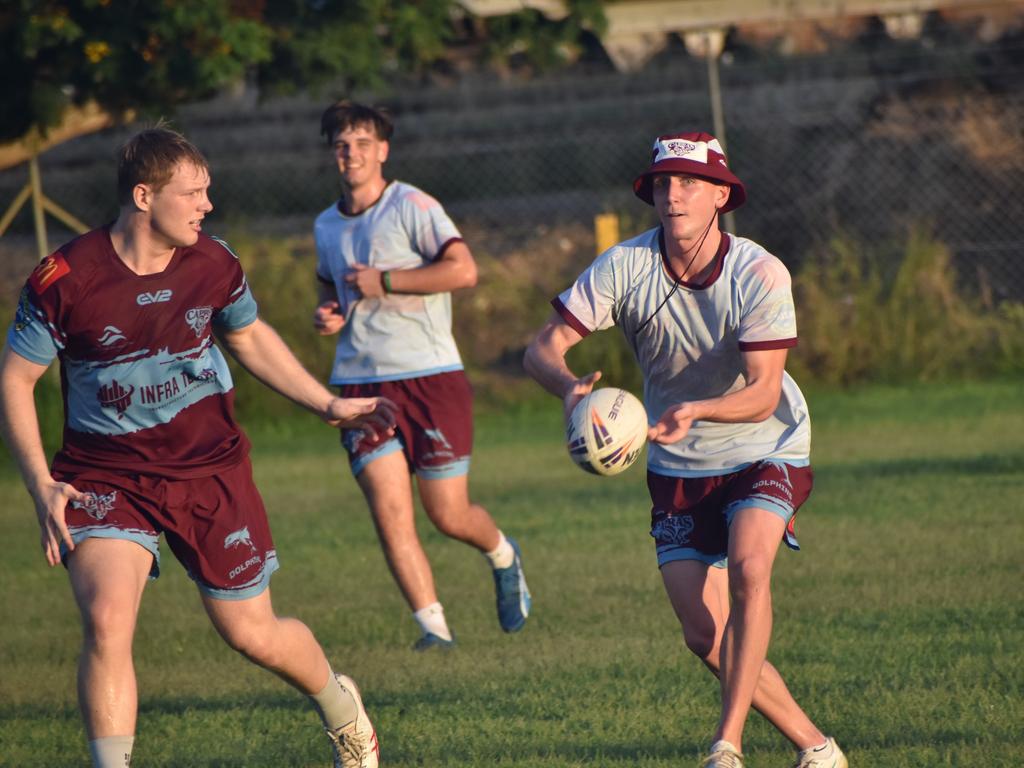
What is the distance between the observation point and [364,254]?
815 centimetres

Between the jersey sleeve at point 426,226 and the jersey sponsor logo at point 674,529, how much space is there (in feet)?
9.80

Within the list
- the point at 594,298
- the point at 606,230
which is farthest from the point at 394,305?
the point at 606,230

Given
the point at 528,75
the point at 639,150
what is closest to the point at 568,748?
the point at 639,150

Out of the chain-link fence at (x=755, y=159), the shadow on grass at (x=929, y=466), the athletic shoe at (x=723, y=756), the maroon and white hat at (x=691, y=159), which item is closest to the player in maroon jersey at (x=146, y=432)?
the maroon and white hat at (x=691, y=159)

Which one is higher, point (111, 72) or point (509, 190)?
point (111, 72)

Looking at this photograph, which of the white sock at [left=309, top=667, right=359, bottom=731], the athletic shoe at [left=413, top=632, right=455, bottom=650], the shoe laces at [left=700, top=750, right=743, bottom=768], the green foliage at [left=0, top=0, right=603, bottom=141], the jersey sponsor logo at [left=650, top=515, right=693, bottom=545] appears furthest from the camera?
the green foliage at [left=0, top=0, right=603, bottom=141]

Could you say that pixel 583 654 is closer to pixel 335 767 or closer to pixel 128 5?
pixel 335 767

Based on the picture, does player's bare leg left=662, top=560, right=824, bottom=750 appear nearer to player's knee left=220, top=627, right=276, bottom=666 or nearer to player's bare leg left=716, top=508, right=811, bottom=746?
player's bare leg left=716, top=508, right=811, bottom=746

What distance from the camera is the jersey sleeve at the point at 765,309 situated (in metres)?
5.17

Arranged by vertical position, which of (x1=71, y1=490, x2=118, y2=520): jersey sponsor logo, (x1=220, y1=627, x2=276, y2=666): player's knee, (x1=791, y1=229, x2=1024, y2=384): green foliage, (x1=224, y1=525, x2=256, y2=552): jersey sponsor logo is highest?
(x1=71, y1=490, x2=118, y2=520): jersey sponsor logo

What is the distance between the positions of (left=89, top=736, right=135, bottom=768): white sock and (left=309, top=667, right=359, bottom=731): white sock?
31.3 inches

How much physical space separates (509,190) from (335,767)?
1759 cm

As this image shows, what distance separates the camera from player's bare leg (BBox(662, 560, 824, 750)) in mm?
5160

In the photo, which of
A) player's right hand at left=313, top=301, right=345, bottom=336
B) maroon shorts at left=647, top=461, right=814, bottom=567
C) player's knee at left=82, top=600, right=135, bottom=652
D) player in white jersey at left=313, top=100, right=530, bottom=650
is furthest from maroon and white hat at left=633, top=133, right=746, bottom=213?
player's right hand at left=313, top=301, right=345, bottom=336
